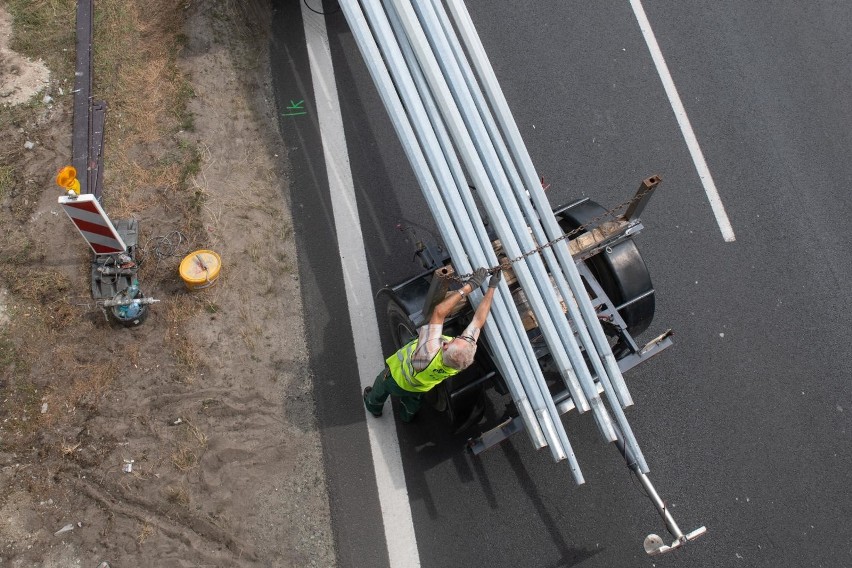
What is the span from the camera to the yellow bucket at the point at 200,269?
5098 mm

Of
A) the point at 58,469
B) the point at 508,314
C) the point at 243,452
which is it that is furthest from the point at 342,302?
the point at 58,469

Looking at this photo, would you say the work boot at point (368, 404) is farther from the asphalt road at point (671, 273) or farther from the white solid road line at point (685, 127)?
the white solid road line at point (685, 127)

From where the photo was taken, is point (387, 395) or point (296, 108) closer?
point (387, 395)

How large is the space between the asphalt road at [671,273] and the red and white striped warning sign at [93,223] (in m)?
1.54

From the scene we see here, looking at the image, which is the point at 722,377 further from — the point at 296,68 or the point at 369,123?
the point at 296,68

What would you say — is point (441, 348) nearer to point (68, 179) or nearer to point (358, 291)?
point (358, 291)

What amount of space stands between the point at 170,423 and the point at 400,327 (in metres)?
1.96

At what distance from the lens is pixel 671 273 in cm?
596

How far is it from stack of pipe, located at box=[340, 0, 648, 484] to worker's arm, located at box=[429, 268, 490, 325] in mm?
189

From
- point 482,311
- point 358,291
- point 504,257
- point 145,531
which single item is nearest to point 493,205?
point 504,257

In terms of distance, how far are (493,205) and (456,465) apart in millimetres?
2201

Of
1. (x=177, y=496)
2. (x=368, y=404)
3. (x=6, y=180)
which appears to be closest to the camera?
(x=177, y=496)

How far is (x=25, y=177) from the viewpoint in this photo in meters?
5.44

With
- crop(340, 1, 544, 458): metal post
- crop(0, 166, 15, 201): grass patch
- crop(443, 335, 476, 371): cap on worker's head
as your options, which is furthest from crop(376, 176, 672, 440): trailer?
crop(0, 166, 15, 201): grass patch
